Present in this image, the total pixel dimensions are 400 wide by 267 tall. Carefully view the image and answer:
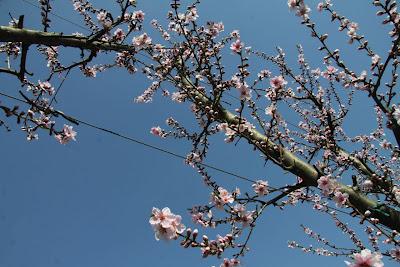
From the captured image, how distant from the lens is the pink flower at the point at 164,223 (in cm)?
284

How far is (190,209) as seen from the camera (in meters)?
4.75

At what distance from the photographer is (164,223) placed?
2838 mm

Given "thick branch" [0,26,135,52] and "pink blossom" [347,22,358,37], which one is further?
"pink blossom" [347,22,358,37]

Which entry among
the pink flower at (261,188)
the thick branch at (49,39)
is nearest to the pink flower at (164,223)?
the pink flower at (261,188)

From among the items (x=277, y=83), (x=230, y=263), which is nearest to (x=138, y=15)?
(x=277, y=83)

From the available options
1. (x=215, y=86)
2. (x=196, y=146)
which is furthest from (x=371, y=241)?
(x=215, y=86)

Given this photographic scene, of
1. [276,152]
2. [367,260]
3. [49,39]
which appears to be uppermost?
[49,39]

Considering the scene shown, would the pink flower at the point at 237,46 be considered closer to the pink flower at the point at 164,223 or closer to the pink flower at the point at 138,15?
the pink flower at the point at 138,15

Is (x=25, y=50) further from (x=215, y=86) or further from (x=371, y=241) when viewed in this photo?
(x=371, y=241)

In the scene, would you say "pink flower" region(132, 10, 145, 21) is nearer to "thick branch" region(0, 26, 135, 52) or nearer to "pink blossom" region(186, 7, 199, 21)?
"pink blossom" region(186, 7, 199, 21)

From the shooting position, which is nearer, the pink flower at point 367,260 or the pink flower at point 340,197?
the pink flower at point 367,260

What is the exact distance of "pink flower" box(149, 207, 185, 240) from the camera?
9.31 ft

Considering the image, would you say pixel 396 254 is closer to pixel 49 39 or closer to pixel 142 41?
pixel 142 41

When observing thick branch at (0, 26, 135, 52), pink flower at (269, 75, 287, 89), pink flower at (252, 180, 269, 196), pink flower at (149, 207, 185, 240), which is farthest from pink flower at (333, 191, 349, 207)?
thick branch at (0, 26, 135, 52)
